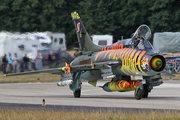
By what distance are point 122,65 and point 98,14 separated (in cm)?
3745

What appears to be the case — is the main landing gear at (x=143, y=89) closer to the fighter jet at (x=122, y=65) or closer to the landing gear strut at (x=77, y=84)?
the fighter jet at (x=122, y=65)

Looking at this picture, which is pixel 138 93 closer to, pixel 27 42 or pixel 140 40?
pixel 140 40

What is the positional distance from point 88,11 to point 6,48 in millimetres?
23276

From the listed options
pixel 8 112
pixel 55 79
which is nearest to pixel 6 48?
pixel 55 79

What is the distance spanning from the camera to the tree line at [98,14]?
4788 centimetres

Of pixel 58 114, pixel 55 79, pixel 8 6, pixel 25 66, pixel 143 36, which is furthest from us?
pixel 8 6

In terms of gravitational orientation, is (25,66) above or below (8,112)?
above

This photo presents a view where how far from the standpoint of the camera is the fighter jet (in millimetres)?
17328

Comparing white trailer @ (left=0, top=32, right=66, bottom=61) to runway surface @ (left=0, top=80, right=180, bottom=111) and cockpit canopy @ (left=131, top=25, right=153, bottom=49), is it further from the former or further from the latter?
cockpit canopy @ (left=131, top=25, right=153, bottom=49)

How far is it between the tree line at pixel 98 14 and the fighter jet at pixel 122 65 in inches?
973

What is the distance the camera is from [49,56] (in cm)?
3381

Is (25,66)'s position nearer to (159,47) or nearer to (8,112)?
(159,47)

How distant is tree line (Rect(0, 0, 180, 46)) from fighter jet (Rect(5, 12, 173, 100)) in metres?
24.7

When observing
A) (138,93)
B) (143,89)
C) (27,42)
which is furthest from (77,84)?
(27,42)
